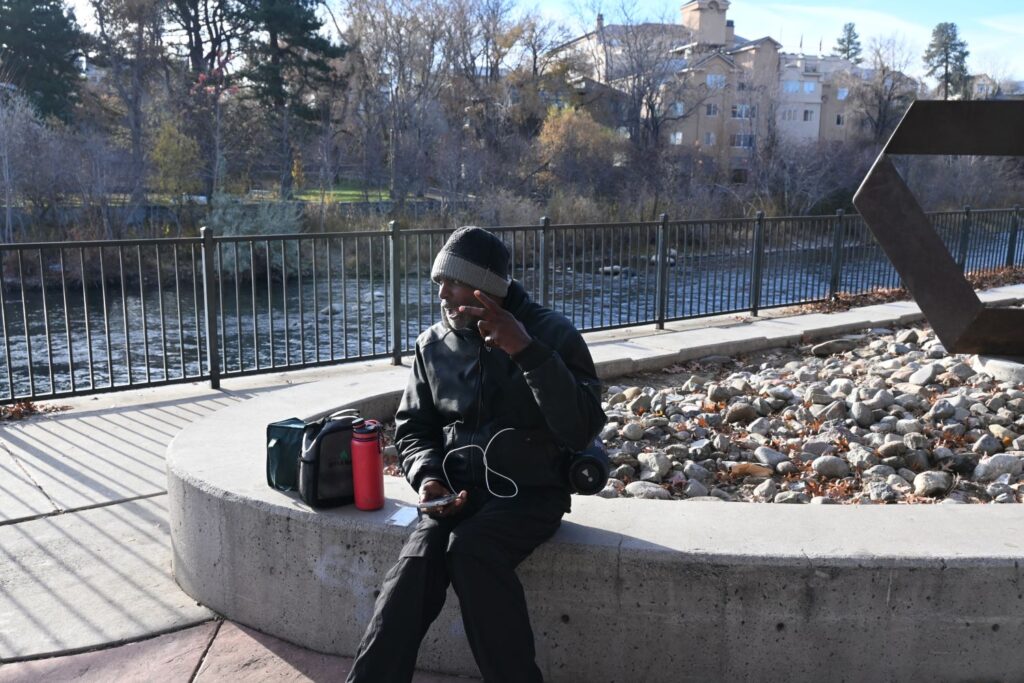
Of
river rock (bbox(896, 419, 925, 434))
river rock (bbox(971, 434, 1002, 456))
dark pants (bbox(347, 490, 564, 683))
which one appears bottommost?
river rock (bbox(971, 434, 1002, 456))

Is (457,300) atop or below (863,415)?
atop

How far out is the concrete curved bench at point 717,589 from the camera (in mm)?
2805

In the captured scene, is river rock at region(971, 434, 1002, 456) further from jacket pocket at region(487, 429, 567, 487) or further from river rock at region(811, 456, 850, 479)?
jacket pocket at region(487, 429, 567, 487)

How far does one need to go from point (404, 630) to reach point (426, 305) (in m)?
12.4

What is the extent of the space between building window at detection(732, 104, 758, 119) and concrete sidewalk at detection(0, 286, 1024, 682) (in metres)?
57.3

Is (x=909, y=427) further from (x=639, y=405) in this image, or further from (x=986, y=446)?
(x=639, y=405)

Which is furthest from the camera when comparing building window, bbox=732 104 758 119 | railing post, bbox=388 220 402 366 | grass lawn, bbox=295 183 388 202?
building window, bbox=732 104 758 119

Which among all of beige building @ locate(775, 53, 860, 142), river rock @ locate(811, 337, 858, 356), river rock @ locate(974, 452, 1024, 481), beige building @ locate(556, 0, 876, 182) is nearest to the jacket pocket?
river rock @ locate(974, 452, 1024, 481)

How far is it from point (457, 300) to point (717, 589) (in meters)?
1.25

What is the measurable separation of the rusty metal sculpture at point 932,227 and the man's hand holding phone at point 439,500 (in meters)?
4.81

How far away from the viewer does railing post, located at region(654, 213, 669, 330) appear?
946cm

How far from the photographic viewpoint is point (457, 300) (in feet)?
9.73

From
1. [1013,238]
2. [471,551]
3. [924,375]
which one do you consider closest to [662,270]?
[924,375]

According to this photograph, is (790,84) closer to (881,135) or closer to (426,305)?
(881,135)
